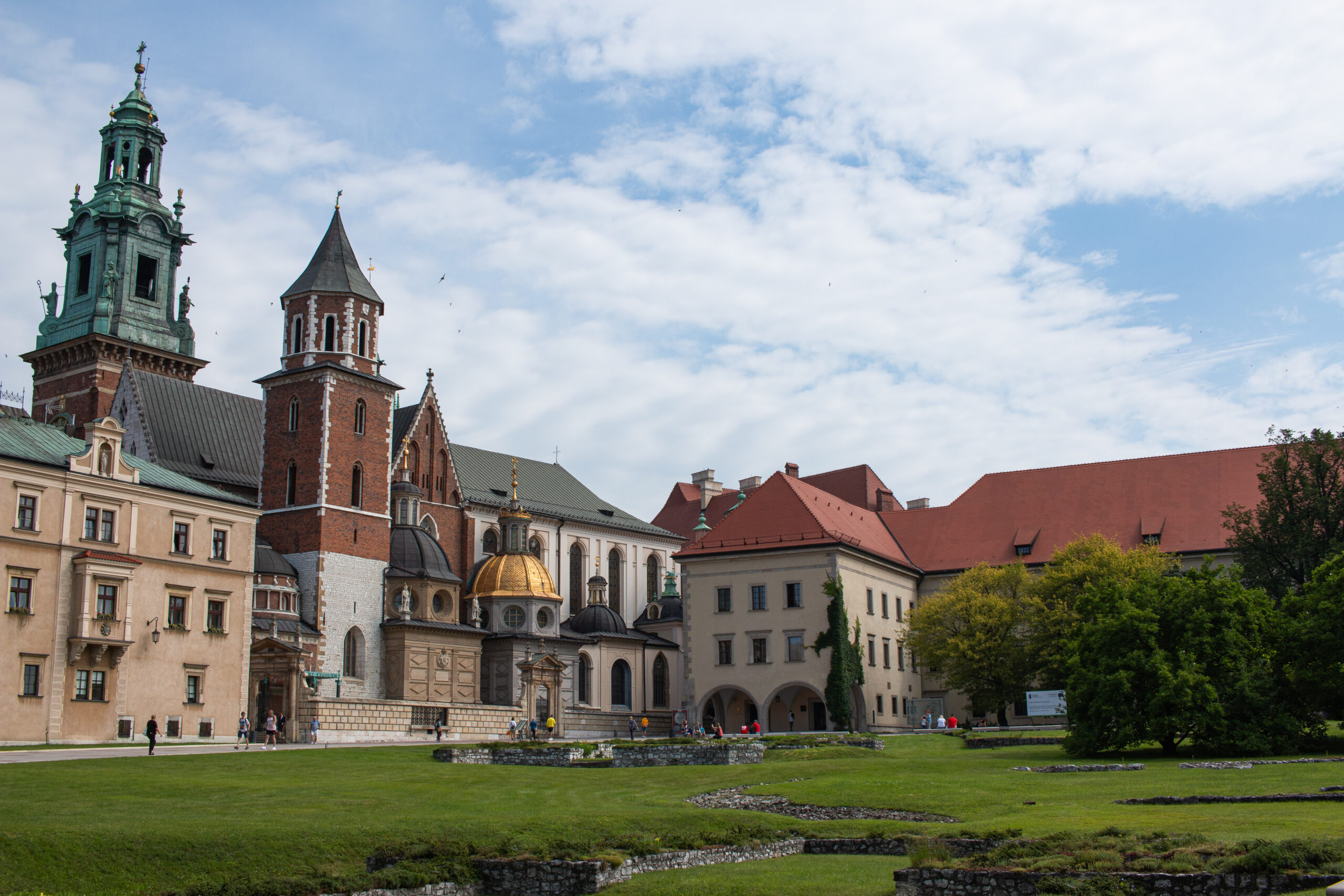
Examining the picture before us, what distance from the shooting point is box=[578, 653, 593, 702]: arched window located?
73.0m

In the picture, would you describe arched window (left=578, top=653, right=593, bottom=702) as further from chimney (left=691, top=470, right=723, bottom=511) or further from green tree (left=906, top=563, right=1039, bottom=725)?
chimney (left=691, top=470, right=723, bottom=511)

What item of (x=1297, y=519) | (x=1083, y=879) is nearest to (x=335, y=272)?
(x=1297, y=519)

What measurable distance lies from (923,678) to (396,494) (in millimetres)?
30313

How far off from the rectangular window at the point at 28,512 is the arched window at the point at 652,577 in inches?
1844

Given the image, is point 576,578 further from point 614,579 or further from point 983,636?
point 983,636

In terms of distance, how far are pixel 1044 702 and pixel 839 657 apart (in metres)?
10.4

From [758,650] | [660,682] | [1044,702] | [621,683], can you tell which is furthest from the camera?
[660,682]

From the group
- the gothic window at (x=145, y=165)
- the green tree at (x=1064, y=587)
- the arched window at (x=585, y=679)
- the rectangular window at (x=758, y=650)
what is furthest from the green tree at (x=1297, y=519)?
the gothic window at (x=145, y=165)

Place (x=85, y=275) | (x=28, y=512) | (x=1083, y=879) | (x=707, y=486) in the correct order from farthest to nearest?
(x=707, y=486) < (x=85, y=275) < (x=28, y=512) < (x=1083, y=879)

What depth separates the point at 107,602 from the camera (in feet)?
149

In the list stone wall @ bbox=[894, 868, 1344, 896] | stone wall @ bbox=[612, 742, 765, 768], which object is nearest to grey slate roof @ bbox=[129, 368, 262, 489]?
stone wall @ bbox=[612, 742, 765, 768]

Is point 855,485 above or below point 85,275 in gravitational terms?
below

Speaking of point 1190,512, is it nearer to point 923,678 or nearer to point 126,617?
point 923,678

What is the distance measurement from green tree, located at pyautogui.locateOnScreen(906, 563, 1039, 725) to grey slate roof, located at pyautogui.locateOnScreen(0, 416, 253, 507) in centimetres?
2988
